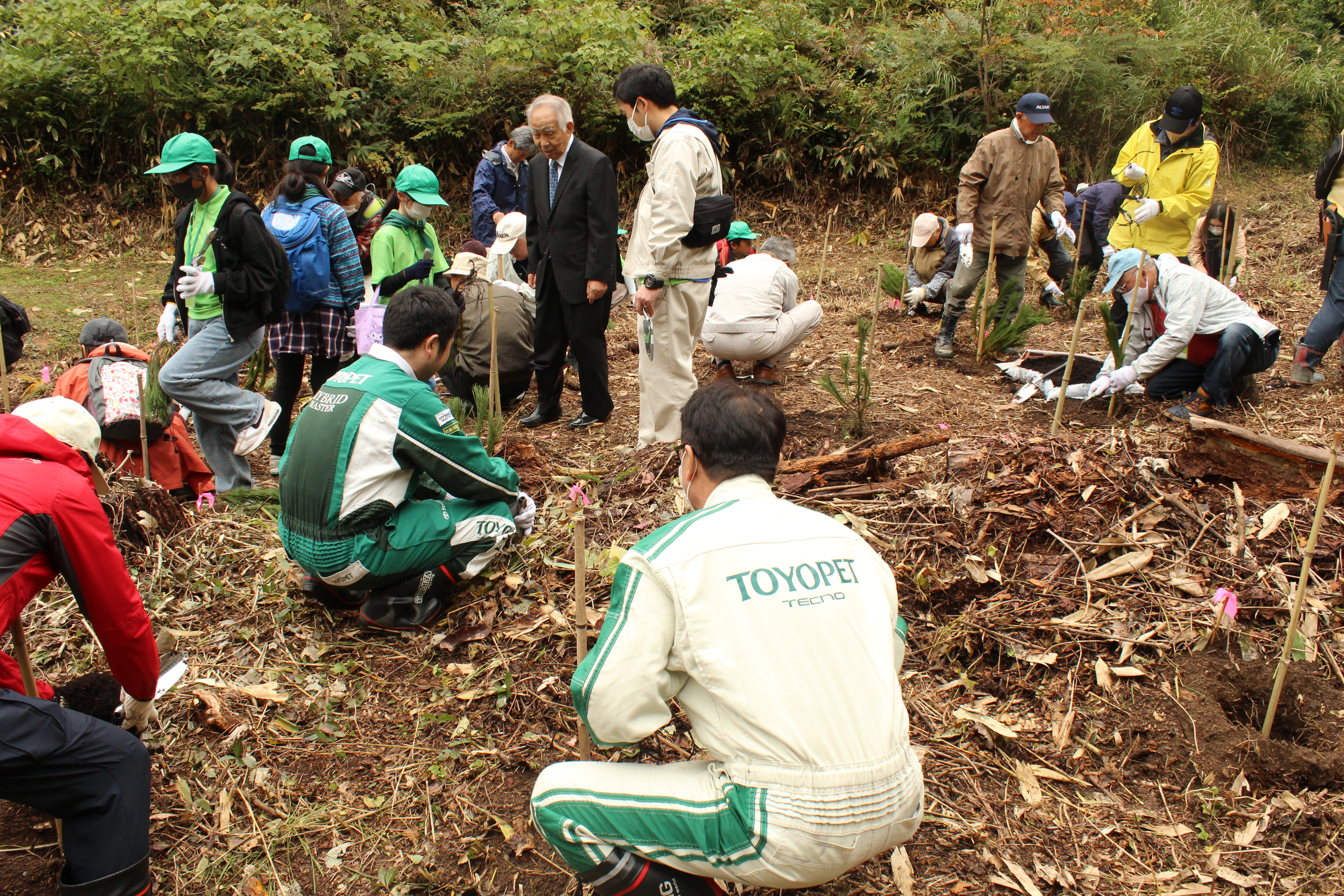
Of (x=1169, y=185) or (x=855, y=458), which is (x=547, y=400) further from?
(x=1169, y=185)

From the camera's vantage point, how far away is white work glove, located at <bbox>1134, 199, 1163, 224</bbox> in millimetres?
5730

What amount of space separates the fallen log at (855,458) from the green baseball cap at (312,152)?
317cm

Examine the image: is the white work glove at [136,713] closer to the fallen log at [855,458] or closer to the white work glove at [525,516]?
the white work glove at [525,516]

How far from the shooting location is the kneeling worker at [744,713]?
1.67 metres

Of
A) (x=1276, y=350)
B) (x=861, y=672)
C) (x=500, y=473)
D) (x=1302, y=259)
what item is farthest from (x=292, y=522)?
(x=1302, y=259)

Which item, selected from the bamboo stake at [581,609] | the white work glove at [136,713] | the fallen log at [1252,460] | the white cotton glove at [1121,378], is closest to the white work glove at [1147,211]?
the white cotton glove at [1121,378]

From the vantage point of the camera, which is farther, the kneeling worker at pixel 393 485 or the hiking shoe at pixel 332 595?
the hiking shoe at pixel 332 595

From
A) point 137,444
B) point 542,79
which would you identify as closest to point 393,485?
point 137,444

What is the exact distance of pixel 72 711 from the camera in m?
1.96

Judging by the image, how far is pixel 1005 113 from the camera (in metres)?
10.2

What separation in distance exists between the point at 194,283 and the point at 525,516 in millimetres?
2208

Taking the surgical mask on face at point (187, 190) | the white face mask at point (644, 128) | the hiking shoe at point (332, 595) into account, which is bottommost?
the hiking shoe at point (332, 595)

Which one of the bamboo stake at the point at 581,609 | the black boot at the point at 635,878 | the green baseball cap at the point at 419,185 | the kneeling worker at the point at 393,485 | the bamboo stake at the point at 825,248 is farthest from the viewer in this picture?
the bamboo stake at the point at 825,248

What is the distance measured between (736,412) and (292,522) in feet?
6.00
